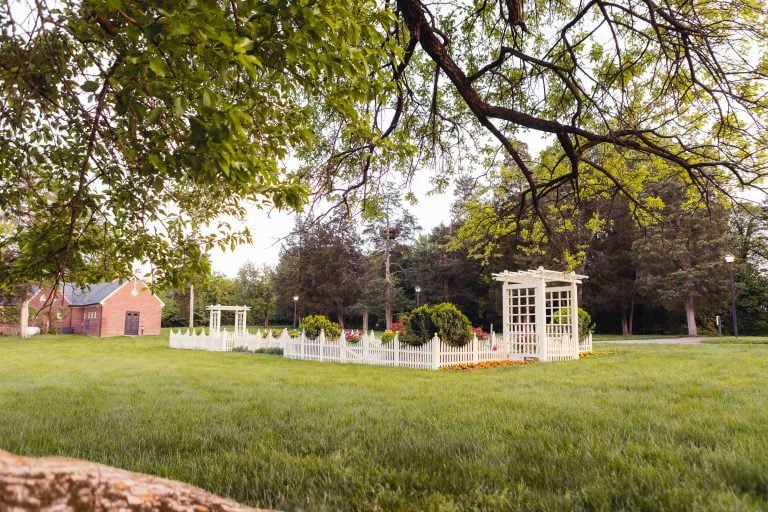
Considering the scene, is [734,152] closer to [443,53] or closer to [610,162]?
[610,162]

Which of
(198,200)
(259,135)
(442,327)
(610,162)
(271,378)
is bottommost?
(271,378)

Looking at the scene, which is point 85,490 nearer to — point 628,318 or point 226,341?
point 226,341

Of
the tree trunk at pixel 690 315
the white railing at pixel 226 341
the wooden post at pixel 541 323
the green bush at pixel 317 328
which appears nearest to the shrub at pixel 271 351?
the white railing at pixel 226 341

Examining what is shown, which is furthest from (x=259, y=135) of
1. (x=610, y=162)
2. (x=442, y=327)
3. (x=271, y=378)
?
(x=442, y=327)

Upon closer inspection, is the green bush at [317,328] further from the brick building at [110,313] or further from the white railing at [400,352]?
the brick building at [110,313]

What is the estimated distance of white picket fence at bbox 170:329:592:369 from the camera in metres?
13.0

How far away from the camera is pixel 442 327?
527 inches

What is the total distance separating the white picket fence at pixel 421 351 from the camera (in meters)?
13.0

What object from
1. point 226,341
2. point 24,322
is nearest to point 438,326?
point 226,341

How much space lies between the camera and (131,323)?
39.1 meters

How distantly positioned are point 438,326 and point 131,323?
34.7 meters

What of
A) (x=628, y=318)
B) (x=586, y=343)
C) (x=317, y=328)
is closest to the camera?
(x=317, y=328)

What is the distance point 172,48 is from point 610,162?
7144mm

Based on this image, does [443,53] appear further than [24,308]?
No
